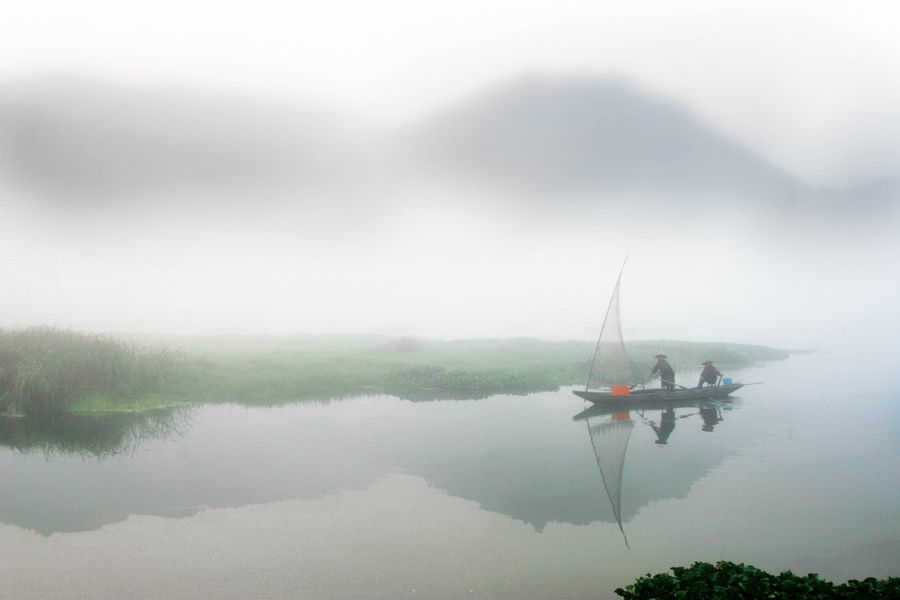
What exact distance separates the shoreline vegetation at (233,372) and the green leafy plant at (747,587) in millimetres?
14606

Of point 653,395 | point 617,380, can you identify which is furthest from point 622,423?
point 617,380

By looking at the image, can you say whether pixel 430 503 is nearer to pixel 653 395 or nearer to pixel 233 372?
pixel 653 395

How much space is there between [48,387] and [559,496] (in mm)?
15284

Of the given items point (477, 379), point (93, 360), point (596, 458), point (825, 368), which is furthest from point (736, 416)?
point (825, 368)

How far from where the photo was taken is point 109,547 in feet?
26.0

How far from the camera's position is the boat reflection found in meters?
11.6

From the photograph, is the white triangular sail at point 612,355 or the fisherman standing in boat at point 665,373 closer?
the white triangular sail at point 612,355

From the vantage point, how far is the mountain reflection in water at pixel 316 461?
384 inches

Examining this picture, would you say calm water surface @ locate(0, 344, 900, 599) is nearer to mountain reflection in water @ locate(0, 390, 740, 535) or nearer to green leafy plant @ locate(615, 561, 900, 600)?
mountain reflection in water @ locate(0, 390, 740, 535)

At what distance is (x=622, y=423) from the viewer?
54.7 feet

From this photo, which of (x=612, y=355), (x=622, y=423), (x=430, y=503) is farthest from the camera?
(x=612, y=355)

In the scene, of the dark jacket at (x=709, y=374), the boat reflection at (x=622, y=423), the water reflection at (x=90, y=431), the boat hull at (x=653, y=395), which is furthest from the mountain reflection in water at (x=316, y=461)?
the dark jacket at (x=709, y=374)

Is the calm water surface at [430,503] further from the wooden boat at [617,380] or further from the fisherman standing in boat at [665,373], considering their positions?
the fisherman standing in boat at [665,373]

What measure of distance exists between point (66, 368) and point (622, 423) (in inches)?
677
